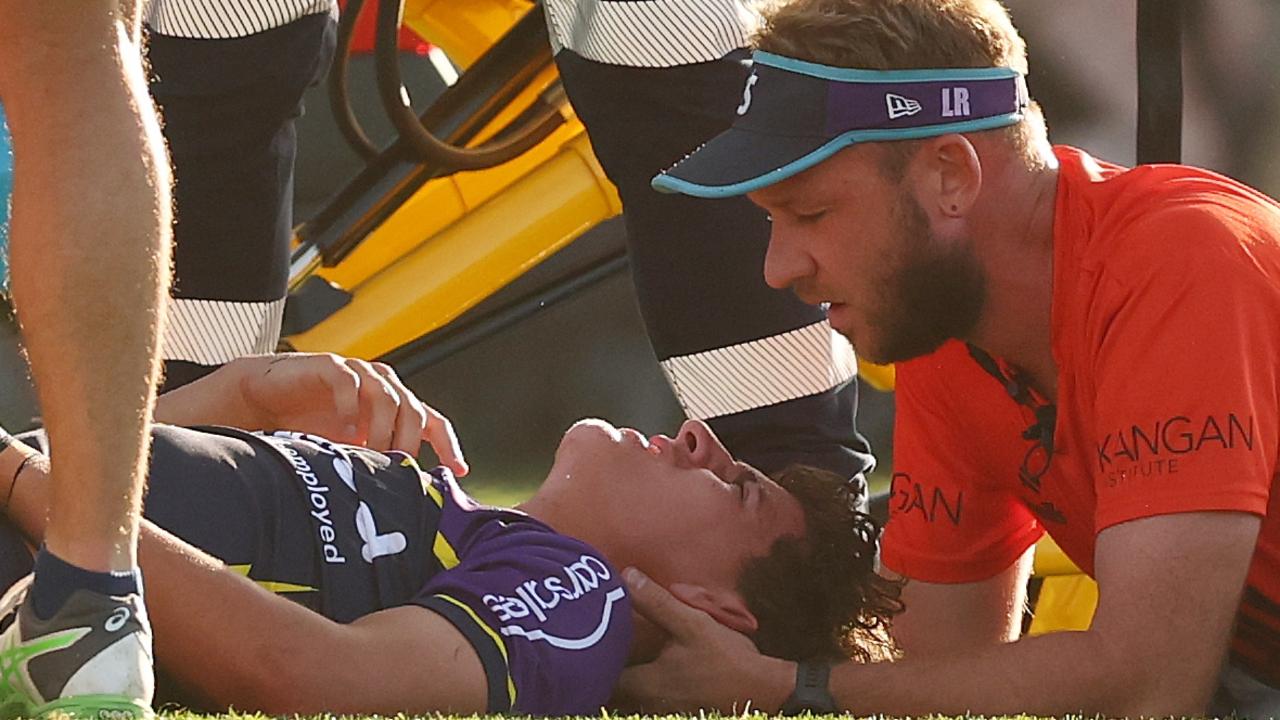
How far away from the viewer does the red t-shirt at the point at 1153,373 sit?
2352mm

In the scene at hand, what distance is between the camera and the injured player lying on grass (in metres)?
2.16

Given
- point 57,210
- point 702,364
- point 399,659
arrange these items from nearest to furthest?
1. point 57,210
2. point 399,659
3. point 702,364

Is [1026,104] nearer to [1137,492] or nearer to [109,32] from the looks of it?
[1137,492]

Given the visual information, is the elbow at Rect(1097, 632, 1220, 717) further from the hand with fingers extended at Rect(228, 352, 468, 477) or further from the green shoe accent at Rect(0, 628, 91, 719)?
the green shoe accent at Rect(0, 628, 91, 719)

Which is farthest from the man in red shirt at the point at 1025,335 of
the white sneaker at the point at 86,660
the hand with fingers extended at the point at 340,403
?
the white sneaker at the point at 86,660

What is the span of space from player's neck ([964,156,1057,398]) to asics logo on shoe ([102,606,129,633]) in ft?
4.09

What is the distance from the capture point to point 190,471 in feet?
7.88

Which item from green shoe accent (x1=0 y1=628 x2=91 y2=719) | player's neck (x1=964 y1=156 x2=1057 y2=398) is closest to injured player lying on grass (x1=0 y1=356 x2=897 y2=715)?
green shoe accent (x1=0 y1=628 x2=91 y2=719)

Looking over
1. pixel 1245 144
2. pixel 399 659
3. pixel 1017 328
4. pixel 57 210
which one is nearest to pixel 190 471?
pixel 399 659

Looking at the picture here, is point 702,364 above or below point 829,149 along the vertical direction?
below

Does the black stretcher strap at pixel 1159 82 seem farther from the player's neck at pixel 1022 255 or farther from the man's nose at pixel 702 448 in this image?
the man's nose at pixel 702 448

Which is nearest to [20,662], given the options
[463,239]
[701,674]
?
[701,674]

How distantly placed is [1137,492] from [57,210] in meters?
1.24

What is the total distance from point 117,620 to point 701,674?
85 cm
